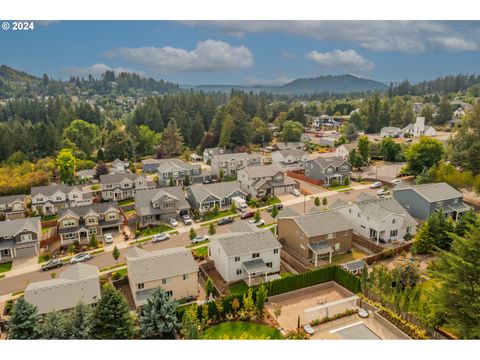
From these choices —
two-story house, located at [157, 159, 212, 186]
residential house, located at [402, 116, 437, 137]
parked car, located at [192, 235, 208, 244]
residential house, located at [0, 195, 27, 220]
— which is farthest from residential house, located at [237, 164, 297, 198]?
residential house, located at [402, 116, 437, 137]

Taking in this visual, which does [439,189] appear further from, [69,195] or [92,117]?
[92,117]

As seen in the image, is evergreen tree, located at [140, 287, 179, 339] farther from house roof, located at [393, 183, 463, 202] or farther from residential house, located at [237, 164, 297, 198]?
house roof, located at [393, 183, 463, 202]

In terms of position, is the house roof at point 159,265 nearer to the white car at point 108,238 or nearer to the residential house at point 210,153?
the white car at point 108,238

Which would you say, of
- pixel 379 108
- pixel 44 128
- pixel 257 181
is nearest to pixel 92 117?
pixel 44 128

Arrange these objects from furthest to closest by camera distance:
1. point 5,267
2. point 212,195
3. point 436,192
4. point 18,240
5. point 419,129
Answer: point 419,129, point 212,195, point 436,192, point 18,240, point 5,267

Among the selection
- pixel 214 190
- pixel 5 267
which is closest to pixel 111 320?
pixel 5 267

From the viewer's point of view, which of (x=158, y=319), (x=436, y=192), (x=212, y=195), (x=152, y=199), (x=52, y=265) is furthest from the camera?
(x=212, y=195)

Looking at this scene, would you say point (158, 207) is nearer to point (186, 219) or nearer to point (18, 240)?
point (186, 219)
